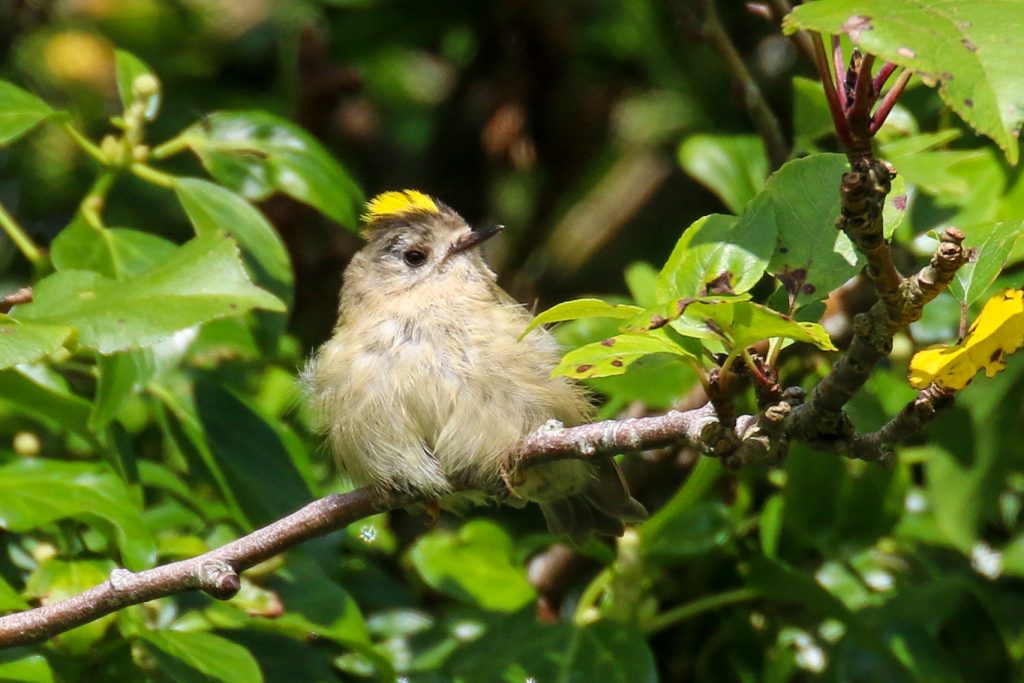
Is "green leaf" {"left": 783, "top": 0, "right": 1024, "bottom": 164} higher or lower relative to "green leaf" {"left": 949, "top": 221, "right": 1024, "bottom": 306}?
higher

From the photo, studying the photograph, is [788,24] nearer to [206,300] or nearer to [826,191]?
[826,191]

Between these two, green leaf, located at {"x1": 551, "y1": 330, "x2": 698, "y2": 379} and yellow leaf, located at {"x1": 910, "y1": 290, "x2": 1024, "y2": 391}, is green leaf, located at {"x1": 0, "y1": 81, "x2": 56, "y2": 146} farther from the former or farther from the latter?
yellow leaf, located at {"x1": 910, "y1": 290, "x2": 1024, "y2": 391}

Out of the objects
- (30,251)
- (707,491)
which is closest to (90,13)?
(30,251)

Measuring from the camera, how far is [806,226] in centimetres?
260

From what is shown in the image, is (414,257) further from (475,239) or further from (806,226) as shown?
(806,226)

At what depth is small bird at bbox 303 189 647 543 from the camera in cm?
378

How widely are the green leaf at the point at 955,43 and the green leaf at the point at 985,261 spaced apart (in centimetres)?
52

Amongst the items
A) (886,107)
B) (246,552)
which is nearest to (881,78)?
(886,107)

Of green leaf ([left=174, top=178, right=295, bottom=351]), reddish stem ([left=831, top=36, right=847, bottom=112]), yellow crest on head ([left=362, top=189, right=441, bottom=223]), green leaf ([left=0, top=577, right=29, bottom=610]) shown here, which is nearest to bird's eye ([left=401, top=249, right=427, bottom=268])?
yellow crest on head ([left=362, top=189, right=441, bottom=223])

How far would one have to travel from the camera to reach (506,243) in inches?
261

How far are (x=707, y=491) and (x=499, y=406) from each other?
35.4 inches

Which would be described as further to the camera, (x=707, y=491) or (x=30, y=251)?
(x=707, y=491)

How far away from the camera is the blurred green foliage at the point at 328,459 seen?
279 centimetres

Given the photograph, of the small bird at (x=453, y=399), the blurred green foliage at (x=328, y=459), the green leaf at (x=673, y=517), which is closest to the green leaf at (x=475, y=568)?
the blurred green foliage at (x=328, y=459)
